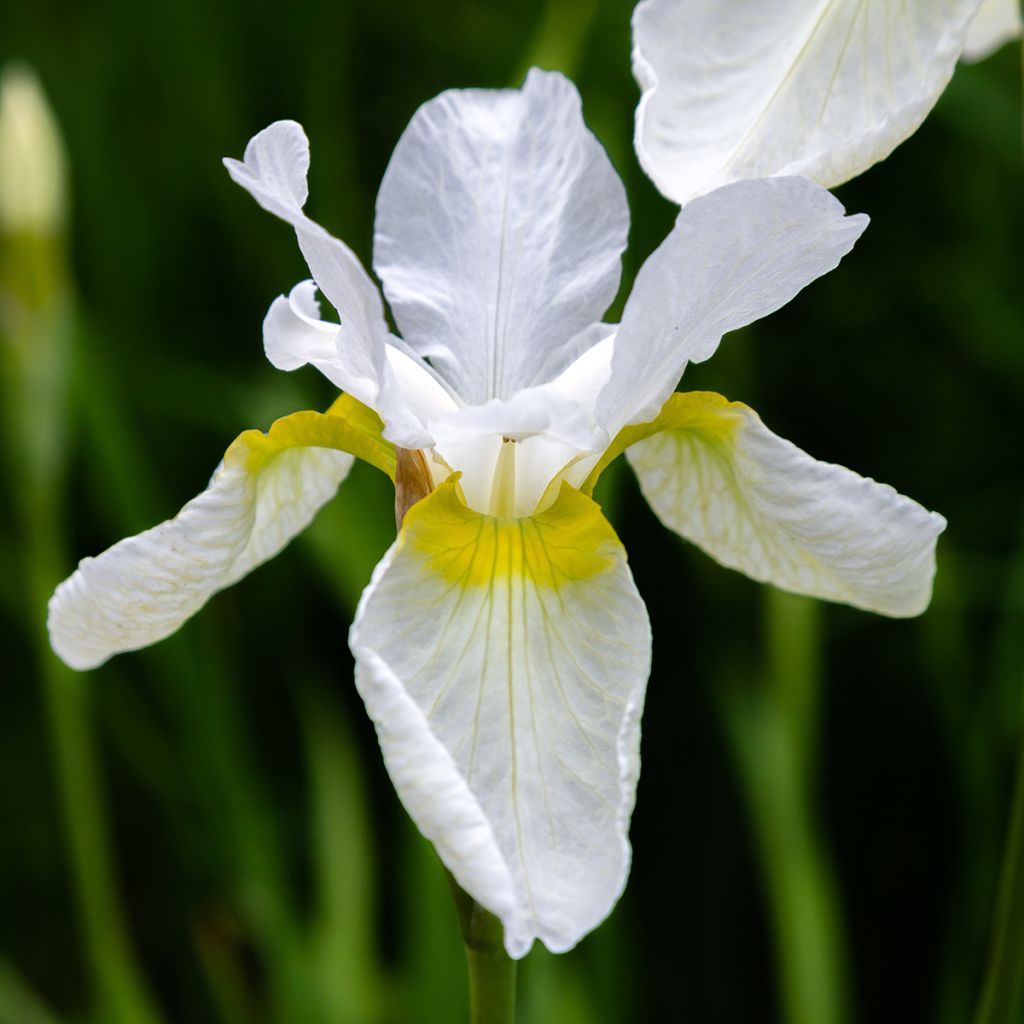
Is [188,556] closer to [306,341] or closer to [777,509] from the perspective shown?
[306,341]

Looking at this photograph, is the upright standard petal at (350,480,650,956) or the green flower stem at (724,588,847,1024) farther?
the green flower stem at (724,588,847,1024)

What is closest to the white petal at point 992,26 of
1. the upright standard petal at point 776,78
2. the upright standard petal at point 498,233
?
the upright standard petal at point 776,78

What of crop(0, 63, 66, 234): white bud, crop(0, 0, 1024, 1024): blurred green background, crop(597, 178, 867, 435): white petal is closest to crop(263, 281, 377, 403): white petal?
crop(597, 178, 867, 435): white petal

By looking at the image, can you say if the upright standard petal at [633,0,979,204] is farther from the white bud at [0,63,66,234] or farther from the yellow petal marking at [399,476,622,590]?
the white bud at [0,63,66,234]

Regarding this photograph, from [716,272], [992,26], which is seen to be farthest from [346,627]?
[716,272]

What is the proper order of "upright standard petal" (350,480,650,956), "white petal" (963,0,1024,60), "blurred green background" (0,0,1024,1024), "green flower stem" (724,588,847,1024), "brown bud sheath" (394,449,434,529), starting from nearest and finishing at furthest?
1. "upright standard petal" (350,480,650,956)
2. "brown bud sheath" (394,449,434,529)
3. "white petal" (963,0,1024,60)
4. "green flower stem" (724,588,847,1024)
5. "blurred green background" (0,0,1024,1024)

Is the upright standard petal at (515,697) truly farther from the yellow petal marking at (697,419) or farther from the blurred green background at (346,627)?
the blurred green background at (346,627)

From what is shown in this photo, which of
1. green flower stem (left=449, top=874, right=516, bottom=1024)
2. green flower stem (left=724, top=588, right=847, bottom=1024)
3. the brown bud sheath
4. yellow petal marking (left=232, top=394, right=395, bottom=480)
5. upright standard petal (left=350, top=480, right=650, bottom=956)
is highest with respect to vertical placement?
yellow petal marking (left=232, top=394, right=395, bottom=480)

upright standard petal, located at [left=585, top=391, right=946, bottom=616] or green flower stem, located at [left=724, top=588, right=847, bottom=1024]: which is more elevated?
upright standard petal, located at [left=585, top=391, right=946, bottom=616]
